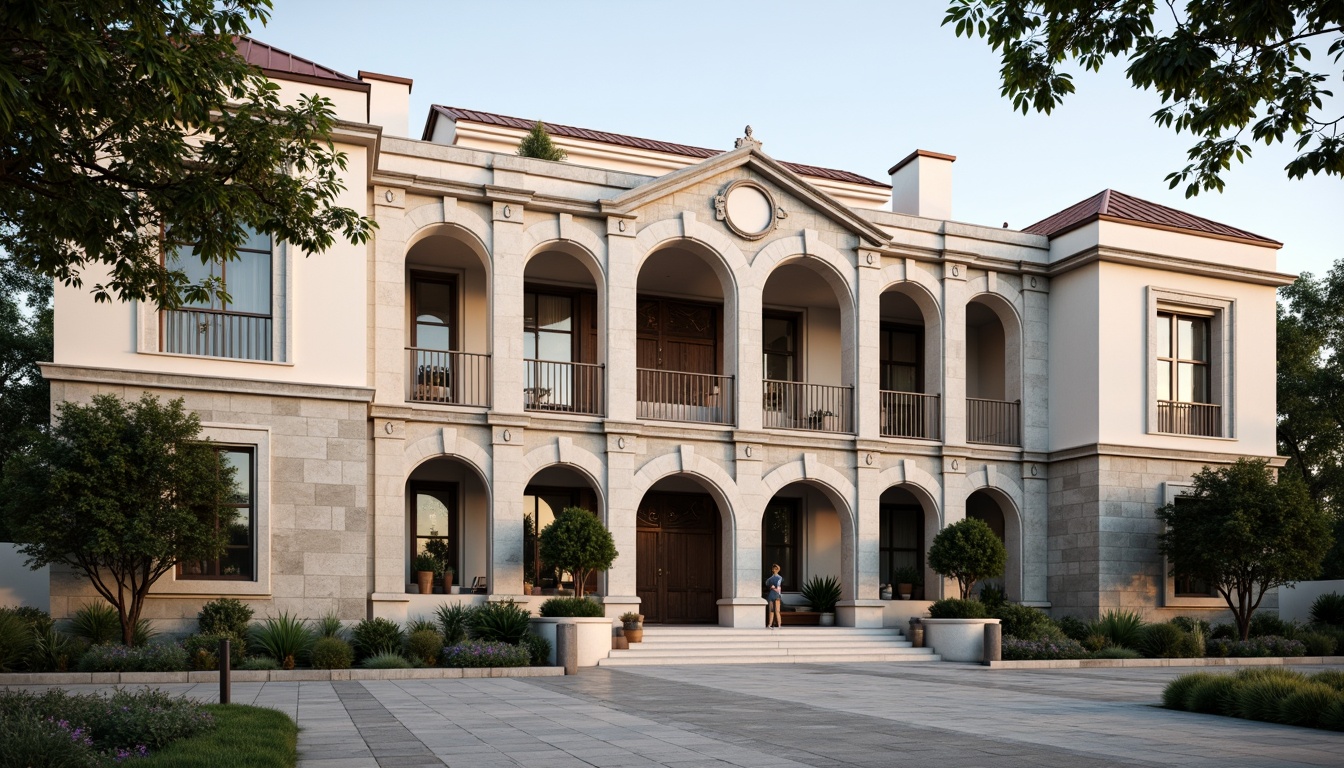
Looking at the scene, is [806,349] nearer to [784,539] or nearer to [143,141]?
[784,539]

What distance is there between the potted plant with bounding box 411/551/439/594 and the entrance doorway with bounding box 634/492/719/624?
4771 millimetres

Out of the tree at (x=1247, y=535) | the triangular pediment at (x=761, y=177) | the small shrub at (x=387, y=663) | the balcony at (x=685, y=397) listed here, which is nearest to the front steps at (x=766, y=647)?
the small shrub at (x=387, y=663)

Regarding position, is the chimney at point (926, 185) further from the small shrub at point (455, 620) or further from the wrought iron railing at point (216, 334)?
the wrought iron railing at point (216, 334)

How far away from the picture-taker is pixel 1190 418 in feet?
89.1

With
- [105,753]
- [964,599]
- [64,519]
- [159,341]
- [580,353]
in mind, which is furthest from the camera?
[580,353]

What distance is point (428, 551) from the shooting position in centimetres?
2462

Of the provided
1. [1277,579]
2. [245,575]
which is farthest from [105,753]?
[1277,579]

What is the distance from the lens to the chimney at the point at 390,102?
23.6 meters

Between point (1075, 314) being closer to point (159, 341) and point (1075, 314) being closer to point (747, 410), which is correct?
point (747, 410)

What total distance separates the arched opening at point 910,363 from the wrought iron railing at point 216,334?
12956 millimetres

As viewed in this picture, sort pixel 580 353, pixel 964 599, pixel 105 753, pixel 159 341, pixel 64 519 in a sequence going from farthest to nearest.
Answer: pixel 580 353
pixel 964 599
pixel 159 341
pixel 64 519
pixel 105 753

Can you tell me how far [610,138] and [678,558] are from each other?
34.6 feet

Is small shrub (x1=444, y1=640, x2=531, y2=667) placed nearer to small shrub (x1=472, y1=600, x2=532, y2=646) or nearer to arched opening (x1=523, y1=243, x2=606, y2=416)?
small shrub (x1=472, y1=600, x2=532, y2=646)

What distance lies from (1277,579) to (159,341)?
21.2 m
